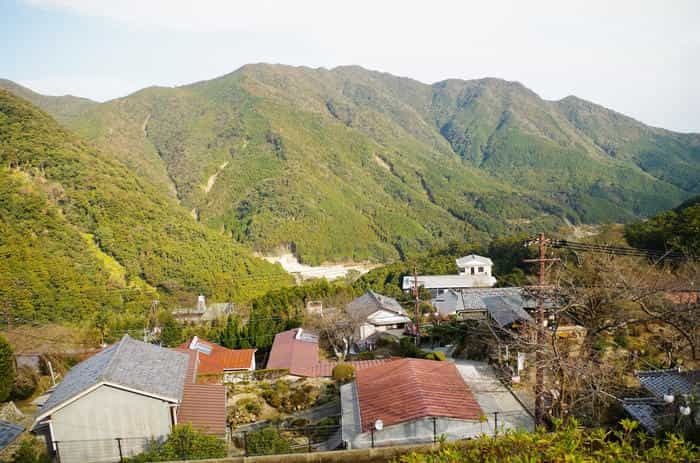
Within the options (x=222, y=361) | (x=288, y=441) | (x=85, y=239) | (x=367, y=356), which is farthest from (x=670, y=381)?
(x=85, y=239)

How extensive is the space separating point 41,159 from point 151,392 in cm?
5106

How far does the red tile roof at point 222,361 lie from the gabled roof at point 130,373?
754 centimetres

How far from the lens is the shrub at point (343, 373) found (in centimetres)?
1764

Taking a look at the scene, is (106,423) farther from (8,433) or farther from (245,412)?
(245,412)

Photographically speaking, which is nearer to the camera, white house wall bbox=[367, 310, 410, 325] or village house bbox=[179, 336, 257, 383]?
village house bbox=[179, 336, 257, 383]

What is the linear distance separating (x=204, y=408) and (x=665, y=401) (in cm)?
1138

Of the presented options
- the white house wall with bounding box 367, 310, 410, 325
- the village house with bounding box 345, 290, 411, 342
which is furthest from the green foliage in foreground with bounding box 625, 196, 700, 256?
the village house with bounding box 345, 290, 411, 342

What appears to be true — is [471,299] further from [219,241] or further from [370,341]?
[219,241]

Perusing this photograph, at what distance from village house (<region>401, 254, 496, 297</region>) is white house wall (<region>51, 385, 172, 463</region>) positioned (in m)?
32.8

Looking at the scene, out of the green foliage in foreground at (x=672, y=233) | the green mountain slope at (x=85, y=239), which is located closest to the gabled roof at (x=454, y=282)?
the green foliage in foreground at (x=672, y=233)

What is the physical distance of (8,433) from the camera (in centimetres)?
1005

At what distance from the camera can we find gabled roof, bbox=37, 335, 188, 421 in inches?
419

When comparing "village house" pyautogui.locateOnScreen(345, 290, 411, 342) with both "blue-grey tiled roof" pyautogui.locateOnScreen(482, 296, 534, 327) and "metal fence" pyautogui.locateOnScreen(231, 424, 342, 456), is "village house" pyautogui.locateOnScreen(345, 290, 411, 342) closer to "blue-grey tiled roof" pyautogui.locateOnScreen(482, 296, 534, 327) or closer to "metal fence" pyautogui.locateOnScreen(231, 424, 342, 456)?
"blue-grey tiled roof" pyautogui.locateOnScreen(482, 296, 534, 327)

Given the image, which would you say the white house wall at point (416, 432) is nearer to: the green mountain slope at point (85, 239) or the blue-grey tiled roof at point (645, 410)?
the blue-grey tiled roof at point (645, 410)
